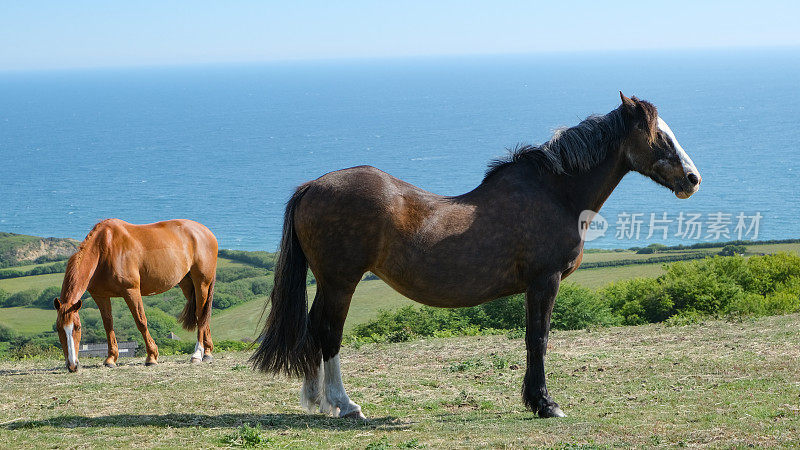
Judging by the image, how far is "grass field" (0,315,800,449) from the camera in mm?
7066

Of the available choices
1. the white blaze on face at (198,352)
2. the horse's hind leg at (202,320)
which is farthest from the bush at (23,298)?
the white blaze on face at (198,352)

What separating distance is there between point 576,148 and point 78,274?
8191mm

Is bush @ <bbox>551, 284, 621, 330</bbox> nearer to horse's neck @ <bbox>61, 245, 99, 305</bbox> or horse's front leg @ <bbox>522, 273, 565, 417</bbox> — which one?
horse's front leg @ <bbox>522, 273, 565, 417</bbox>

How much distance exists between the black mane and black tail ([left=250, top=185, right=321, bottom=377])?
253 cm

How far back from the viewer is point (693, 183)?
328 inches

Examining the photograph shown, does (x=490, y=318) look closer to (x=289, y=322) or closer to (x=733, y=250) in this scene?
(x=289, y=322)

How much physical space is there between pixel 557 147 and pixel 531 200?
0.81 meters

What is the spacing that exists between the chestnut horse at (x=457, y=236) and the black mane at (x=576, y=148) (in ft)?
0.04

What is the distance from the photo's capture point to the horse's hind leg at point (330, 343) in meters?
8.06

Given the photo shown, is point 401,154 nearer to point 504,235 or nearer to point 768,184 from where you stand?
point 768,184

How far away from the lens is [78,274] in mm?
11625

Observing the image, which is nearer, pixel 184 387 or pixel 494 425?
pixel 494 425

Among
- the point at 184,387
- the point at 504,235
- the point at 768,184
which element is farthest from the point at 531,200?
the point at 768,184

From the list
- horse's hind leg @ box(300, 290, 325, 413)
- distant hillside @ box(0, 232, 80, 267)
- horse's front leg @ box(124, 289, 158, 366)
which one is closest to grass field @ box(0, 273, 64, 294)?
distant hillside @ box(0, 232, 80, 267)
